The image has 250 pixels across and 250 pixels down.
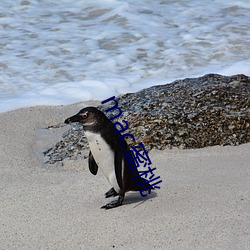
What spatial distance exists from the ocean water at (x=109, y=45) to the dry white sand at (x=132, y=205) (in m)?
2.04

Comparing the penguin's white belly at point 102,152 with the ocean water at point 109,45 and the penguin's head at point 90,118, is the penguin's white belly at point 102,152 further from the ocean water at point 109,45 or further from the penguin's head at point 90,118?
the ocean water at point 109,45

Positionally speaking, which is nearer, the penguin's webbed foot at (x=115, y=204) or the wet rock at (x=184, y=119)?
the penguin's webbed foot at (x=115, y=204)

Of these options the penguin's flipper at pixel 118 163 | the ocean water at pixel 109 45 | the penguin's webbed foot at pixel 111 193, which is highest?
the penguin's flipper at pixel 118 163

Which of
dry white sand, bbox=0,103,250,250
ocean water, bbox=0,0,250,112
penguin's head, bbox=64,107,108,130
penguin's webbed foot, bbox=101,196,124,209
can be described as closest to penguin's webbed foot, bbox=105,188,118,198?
dry white sand, bbox=0,103,250,250

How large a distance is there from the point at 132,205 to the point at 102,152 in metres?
0.42

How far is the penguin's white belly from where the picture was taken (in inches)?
133

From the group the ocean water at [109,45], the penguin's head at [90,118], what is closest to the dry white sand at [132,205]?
the penguin's head at [90,118]

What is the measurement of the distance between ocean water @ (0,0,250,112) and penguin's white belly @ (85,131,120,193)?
118 inches

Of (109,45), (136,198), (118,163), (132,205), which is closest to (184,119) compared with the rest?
(136,198)

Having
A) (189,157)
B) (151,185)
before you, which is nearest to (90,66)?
(189,157)

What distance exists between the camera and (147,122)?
192 inches

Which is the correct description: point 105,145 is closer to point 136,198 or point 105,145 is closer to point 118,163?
point 118,163

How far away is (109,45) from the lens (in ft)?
28.8

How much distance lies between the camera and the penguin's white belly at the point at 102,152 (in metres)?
3.38
